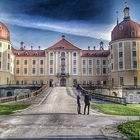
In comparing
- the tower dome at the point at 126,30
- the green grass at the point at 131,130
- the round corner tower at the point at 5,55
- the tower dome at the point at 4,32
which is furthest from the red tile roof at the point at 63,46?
the green grass at the point at 131,130

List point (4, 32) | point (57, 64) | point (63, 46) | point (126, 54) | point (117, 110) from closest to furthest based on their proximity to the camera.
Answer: point (117, 110)
point (126, 54)
point (4, 32)
point (57, 64)
point (63, 46)

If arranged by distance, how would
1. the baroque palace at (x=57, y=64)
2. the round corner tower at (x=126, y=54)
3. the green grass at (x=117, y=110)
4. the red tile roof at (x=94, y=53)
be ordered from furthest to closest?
1. the red tile roof at (x=94, y=53)
2. the baroque palace at (x=57, y=64)
3. the round corner tower at (x=126, y=54)
4. the green grass at (x=117, y=110)

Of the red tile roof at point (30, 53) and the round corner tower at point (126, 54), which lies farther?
the red tile roof at point (30, 53)

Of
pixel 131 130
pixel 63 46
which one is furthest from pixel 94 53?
pixel 131 130

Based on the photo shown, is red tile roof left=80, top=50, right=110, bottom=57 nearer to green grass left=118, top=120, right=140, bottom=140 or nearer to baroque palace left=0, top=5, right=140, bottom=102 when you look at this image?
baroque palace left=0, top=5, right=140, bottom=102

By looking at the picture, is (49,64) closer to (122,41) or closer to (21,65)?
(21,65)

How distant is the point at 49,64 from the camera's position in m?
91.2

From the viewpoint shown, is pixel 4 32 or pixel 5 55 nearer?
pixel 5 55

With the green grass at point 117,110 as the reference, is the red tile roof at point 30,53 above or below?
above

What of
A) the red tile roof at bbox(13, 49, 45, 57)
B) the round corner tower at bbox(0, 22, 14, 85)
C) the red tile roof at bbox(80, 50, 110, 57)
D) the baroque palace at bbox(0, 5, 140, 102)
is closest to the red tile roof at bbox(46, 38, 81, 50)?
the baroque palace at bbox(0, 5, 140, 102)

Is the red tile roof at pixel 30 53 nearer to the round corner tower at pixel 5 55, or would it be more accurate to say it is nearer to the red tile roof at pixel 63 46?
the red tile roof at pixel 63 46

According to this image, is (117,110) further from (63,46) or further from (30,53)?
(30,53)

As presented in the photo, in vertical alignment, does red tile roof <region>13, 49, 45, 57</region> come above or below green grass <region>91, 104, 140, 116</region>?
above

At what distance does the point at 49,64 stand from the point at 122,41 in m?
25.5
